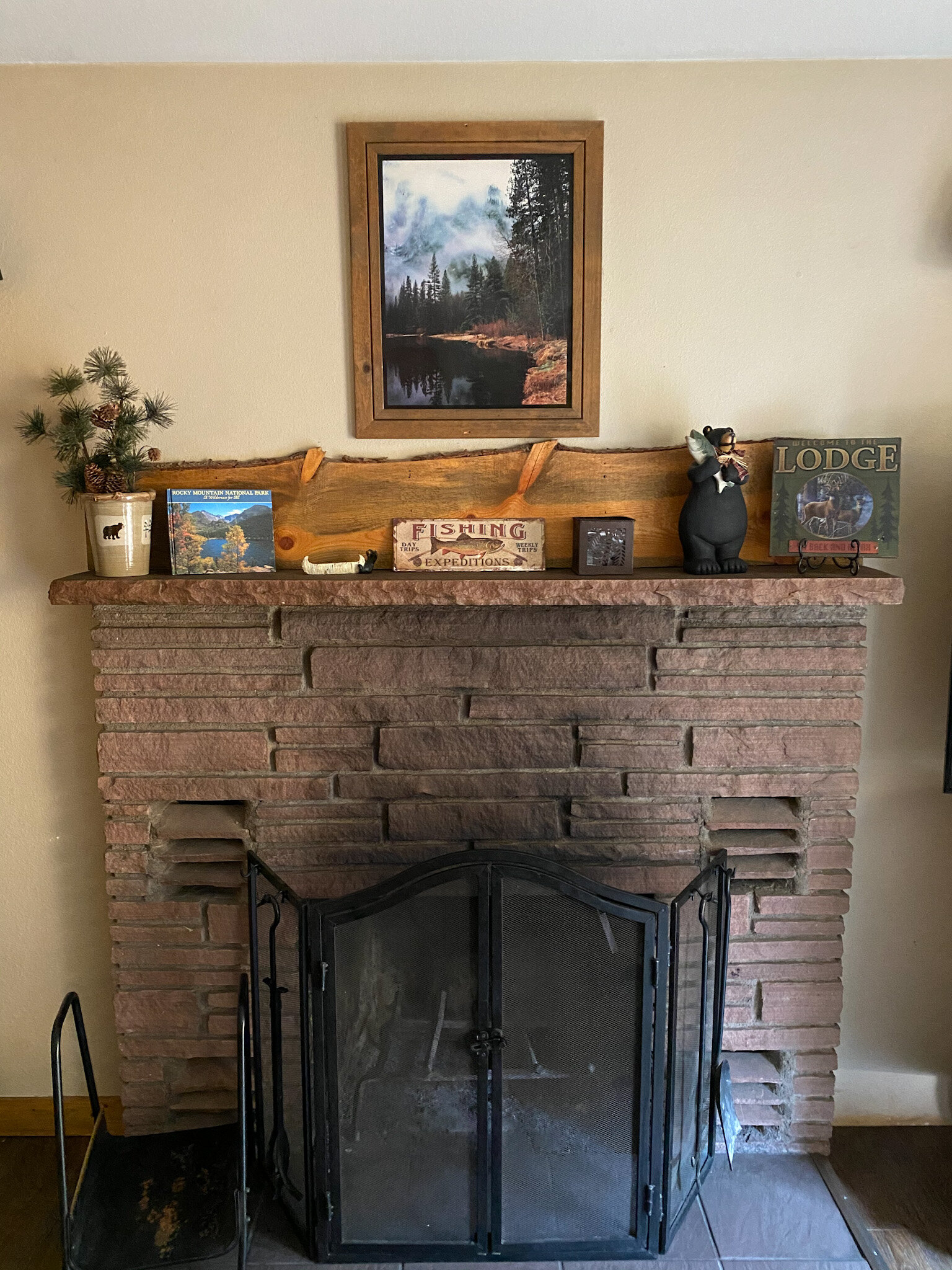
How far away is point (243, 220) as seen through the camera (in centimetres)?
174

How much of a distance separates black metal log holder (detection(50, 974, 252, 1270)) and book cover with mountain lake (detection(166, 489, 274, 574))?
77 cm

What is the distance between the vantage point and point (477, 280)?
175 centimetres

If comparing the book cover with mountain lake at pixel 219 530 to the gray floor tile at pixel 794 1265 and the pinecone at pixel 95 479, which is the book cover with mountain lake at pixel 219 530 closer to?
the pinecone at pixel 95 479

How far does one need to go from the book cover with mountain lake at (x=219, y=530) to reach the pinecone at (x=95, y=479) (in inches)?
4.6

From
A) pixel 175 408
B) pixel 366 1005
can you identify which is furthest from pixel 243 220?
pixel 366 1005

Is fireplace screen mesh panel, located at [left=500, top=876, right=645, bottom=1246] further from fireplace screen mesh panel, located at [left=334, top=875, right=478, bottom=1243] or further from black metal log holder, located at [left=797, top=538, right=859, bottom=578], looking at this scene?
black metal log holder, located at [left=797, top=538, right=859, bottom=578]

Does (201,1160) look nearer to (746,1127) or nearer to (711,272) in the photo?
(746,1127)

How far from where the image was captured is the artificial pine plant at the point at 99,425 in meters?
1.68

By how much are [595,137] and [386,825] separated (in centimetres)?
135

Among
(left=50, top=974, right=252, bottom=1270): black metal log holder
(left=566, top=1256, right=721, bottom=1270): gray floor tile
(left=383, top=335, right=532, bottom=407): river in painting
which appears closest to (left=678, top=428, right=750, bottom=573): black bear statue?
(left=383, top=335, right=532, bottom=407): river in painting

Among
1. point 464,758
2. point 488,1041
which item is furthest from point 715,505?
point 488,1041

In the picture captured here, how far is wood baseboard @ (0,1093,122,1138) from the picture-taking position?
6.68ft

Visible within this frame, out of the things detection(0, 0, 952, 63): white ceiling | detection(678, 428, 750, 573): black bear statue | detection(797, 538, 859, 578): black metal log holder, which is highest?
detection(0, 0, 952, 63): white ceiling

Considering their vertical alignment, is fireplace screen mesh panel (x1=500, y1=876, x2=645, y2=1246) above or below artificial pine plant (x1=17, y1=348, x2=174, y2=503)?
below
